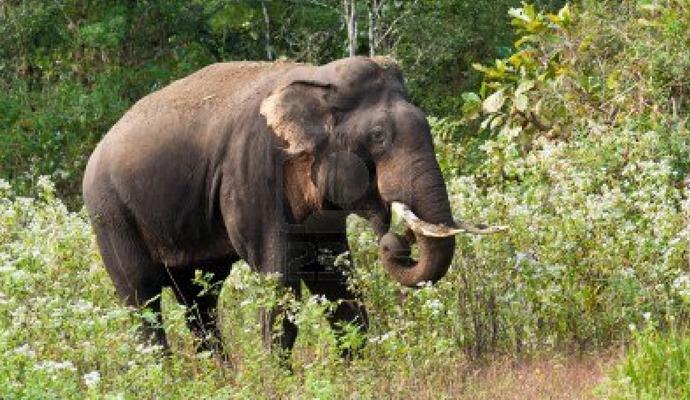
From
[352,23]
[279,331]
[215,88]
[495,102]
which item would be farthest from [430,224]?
[352,23]

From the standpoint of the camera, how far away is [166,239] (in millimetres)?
10555

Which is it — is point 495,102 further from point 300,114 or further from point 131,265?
point 300,114

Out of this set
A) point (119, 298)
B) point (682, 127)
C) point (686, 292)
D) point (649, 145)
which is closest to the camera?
point (686, 292)

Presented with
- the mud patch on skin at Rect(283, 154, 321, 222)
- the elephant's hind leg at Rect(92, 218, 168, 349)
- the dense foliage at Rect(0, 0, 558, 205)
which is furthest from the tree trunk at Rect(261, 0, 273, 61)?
the mud patch on skin at Rect(283, 154, 321, 222)

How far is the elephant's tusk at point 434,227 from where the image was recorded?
902cm

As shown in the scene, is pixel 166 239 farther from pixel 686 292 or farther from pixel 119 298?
pixel 686 292

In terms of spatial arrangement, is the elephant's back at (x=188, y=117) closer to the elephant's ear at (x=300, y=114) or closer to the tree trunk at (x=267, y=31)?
the elephant's ear at (x=300, y=114)

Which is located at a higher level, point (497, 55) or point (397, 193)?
point (397, 193)

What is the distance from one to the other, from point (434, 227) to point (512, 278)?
1.22 m

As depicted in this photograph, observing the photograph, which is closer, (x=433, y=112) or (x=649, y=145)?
(x=649, y=145)

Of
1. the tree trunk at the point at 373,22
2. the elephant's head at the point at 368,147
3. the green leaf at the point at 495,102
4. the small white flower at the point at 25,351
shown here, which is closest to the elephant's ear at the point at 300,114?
the elephant's head at the point at 368,147

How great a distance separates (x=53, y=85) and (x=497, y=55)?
574 cm

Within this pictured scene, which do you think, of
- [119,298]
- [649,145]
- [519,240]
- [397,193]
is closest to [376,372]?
[397,193]

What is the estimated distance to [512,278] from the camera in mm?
10156
